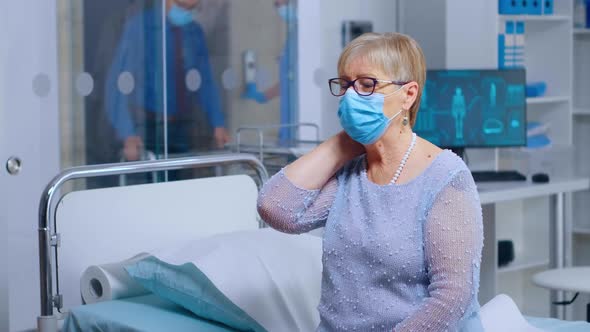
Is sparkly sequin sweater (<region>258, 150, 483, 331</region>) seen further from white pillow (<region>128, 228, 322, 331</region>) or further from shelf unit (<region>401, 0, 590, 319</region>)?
shelf unit (<region>401, 0, 590, 319</region>)

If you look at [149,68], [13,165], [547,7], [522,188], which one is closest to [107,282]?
[13,165]

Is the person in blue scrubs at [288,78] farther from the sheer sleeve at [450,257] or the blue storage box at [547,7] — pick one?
the sheer sleeve at [450,257]

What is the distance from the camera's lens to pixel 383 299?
1.78 m

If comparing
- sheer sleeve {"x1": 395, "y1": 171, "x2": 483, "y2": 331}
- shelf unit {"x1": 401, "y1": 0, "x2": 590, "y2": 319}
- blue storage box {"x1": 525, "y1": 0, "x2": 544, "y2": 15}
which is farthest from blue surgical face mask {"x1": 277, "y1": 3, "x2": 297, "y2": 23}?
sheer sleeve {"x1": 395, "y1": 171, "x2": 483, "y2": 331}

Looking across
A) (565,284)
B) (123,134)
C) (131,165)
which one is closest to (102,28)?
(123,134)

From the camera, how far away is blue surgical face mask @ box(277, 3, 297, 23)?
3.99 metres

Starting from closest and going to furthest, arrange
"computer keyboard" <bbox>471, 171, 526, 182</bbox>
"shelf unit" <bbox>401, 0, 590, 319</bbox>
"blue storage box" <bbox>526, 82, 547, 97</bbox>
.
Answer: "computer keyboard" <bbox>471, 171, 526, 182</bbox> → "shelf unit" <bbox>401, 0, 590, 319</bbox> → "blue storage box" <bbox>526, 82, 547, 97</bbox>

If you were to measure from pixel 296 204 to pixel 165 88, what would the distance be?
1.77 m

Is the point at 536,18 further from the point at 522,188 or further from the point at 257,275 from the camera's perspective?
the point at 257,275

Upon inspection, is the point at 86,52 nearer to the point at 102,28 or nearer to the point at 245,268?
the point at 102,28

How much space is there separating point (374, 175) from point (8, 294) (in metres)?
1.66

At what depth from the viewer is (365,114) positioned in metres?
1.79

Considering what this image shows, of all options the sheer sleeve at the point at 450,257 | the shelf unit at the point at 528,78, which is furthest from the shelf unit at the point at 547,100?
the sheer sleeve at the point at 450,257

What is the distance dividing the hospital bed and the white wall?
4.16ft
